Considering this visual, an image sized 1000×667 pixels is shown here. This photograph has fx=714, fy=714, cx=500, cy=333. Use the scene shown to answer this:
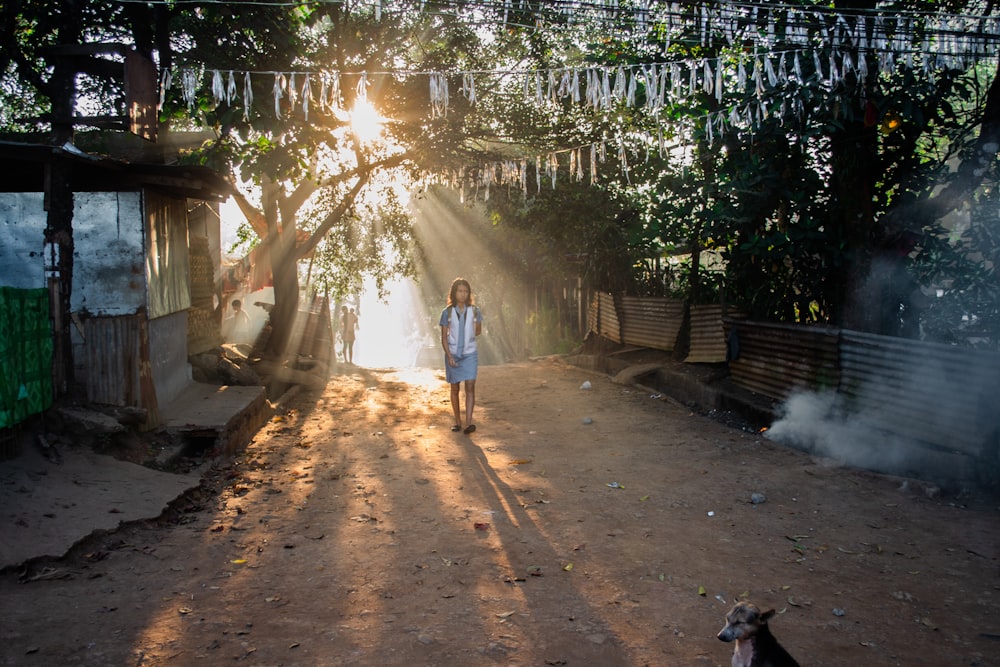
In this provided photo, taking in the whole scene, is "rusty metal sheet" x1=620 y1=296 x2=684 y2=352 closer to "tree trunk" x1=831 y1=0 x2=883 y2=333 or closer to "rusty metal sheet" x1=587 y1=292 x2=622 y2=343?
"rusty metal sheet" x1=587 y1=292 x2=622 y2=343

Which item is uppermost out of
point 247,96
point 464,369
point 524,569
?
point 247,96

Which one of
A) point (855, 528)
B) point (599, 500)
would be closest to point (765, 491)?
point (855, 528)

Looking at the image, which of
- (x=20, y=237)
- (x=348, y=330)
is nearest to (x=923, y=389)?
(x=20, y=237)

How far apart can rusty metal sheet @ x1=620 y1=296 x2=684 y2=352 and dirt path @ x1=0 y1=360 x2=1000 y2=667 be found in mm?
5839

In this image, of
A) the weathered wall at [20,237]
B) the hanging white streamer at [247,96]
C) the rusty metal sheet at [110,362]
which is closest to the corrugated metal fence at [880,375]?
the hanging white streamer at [247,96]

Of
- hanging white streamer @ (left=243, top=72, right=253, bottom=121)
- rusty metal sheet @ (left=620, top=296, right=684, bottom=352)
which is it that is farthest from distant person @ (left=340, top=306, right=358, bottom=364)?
hanging white streamer @ (left=243, top=72, right=253, bottom=121)

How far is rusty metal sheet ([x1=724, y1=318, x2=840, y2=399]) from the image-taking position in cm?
791

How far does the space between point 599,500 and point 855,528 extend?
6.23 ft

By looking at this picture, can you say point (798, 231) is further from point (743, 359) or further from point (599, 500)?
point (599, 500)

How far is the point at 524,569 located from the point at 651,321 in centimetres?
1022

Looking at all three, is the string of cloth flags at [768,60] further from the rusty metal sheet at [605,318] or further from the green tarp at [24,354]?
the rusty metal sheet at [605,318]

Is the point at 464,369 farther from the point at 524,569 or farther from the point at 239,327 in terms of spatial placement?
the point at 239,327

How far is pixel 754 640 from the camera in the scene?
286 cm

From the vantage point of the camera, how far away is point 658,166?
45.2 feet
